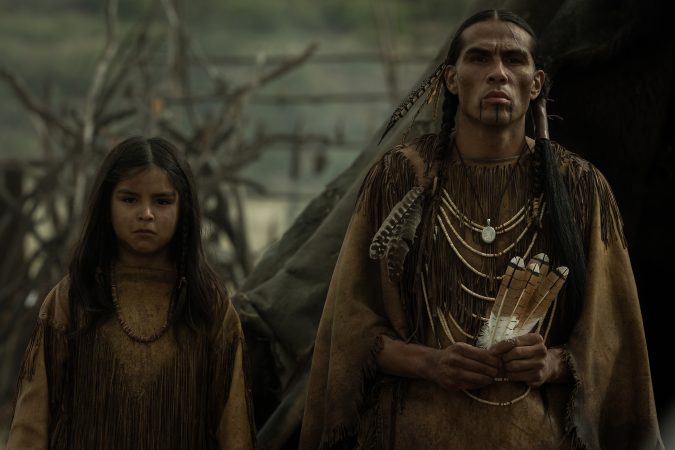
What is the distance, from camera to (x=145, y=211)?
4.36 m

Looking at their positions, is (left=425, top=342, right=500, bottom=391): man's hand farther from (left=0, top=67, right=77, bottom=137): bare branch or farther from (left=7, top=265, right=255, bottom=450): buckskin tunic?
(left=0, top=67, right=77, bottom=137): bare branch

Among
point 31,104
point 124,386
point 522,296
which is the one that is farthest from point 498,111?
point 31,104

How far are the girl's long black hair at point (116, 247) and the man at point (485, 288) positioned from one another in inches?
18.7

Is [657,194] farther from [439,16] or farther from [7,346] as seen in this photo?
[439,16]

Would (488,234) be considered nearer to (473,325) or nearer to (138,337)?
(473,325)

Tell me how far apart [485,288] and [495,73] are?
0.60 meters

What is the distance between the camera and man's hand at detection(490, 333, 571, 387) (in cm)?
387

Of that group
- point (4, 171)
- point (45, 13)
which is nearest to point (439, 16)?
point (45, 13)

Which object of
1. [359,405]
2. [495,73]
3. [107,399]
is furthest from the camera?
[107,399]

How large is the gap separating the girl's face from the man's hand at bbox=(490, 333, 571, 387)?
112 cm

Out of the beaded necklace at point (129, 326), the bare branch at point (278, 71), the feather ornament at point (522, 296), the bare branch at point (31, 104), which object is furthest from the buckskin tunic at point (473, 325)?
the bare branch at point (31, 104)

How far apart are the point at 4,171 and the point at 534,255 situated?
7970 mm

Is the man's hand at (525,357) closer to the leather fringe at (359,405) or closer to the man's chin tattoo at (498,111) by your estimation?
the leather fringe at (359,405)

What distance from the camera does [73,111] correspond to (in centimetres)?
947
